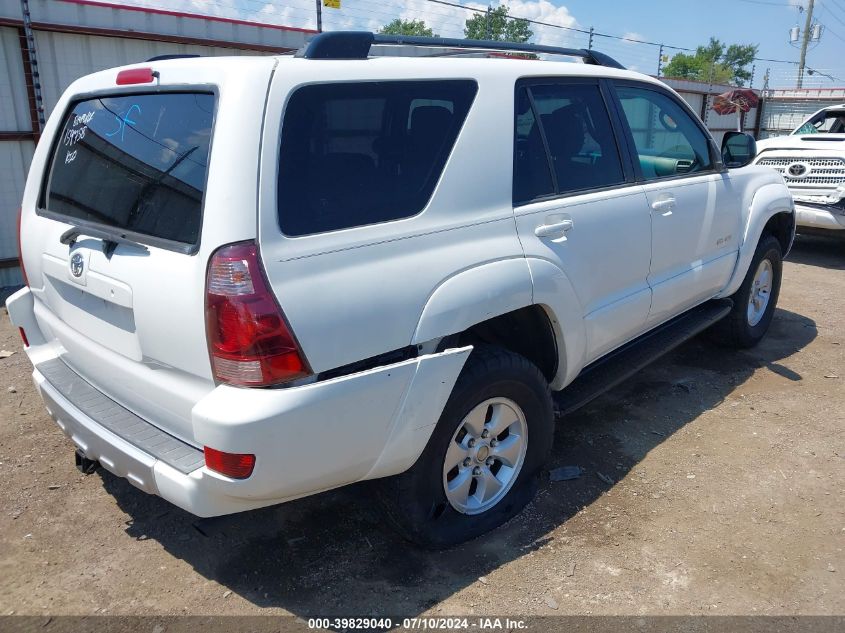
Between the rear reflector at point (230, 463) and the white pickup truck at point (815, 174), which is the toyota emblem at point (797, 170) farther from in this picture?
the rear reflector at point (230, 463)

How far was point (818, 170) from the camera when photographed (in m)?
8.66

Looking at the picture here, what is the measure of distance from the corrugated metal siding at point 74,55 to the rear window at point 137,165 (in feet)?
16.1

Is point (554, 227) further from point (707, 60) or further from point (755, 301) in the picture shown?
point (707, 60)

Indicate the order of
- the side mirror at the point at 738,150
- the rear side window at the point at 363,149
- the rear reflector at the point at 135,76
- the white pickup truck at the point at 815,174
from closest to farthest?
the rear side window at the point at 363,149 → the rear reflector at the point at 135,76 → the side mirror at the point at 738,150 → the white pickup truck at the point at 815,174

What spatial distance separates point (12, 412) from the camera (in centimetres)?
434

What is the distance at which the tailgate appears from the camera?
2.20 metres

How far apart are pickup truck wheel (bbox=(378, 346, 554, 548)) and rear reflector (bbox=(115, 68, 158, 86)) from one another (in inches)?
65.1

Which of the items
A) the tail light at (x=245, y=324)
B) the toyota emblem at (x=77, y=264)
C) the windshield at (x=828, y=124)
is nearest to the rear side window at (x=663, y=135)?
the tail light at (x=245, y=324)

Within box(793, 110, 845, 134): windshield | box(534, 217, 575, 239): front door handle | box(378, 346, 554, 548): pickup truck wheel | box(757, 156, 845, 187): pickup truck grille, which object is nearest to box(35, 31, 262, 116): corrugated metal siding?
box(534, 217, 575, 239): front door handle

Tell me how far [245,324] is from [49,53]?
6630mm

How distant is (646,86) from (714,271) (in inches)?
50.4

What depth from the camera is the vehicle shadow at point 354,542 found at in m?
2.77

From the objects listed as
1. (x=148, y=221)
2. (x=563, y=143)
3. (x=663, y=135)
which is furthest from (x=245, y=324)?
(x=663, y=135)

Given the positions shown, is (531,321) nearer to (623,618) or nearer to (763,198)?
(623,618)
